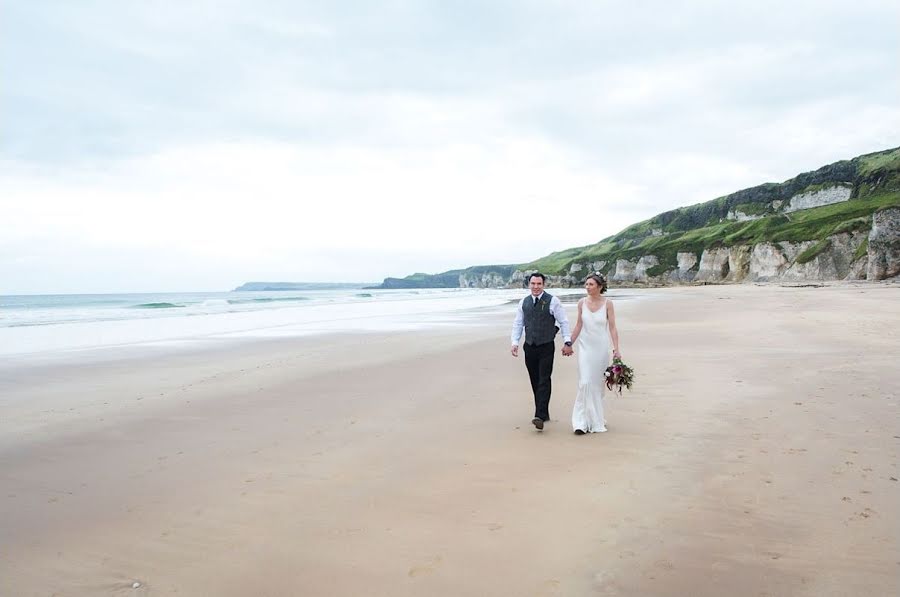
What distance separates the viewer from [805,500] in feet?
15.6

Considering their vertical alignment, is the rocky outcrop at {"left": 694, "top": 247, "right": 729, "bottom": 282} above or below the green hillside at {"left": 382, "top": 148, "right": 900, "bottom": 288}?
below

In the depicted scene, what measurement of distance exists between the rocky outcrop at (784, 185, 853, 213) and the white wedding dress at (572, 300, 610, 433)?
143 metres

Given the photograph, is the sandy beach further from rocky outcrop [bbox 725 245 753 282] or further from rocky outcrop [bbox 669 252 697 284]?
rocky outcrop [bbox 669 252 697 284]

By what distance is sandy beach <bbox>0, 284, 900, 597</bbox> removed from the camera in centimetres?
382

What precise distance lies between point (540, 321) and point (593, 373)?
1058mm

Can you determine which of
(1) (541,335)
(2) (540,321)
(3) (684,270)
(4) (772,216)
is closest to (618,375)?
(1) (541,335)

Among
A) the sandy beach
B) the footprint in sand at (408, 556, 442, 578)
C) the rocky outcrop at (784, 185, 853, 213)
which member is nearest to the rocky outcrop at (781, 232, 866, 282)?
the rocky outcrop at (784, 185, 853, 213)

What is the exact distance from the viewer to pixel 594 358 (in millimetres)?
7379

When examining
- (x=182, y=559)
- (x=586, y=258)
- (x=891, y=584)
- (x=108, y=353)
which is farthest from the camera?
(x=586, y=258)

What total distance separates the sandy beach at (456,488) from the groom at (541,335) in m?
0.57

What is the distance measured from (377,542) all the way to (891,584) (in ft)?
12.0

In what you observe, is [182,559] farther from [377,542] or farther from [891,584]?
[891,584]

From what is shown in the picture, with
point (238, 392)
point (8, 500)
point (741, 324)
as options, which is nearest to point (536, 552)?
point (8, 500)

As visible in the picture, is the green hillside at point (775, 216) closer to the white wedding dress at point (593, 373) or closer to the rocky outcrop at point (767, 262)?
the rocky outcrop at point (767, 262)
